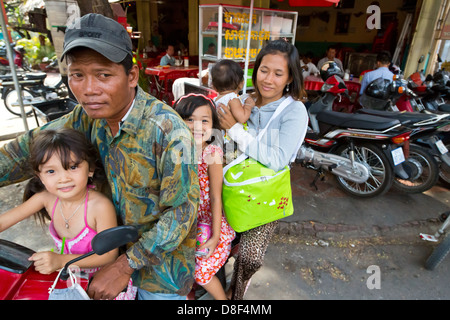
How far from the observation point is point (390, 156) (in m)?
3.25

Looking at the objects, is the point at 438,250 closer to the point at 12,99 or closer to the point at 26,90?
the point at 26,90

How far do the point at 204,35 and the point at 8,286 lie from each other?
471 cm

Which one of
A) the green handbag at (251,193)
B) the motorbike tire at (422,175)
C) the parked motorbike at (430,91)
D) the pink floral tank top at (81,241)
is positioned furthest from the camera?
the parked motorbike at (430,91)

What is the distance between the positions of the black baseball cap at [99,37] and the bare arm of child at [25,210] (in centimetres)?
73

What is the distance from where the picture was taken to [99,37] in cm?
99

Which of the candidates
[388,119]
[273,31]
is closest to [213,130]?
[388,119]

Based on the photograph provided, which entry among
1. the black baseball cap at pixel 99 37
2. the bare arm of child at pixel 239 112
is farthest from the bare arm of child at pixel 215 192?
the black baseball cap at pixel 99 37

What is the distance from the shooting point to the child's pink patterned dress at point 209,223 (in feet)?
4.91

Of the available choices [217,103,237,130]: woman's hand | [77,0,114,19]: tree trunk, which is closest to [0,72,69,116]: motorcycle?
[77,0,114,19]: tree trunk

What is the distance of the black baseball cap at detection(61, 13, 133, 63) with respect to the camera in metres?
0.98

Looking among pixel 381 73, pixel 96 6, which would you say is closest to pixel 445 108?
pixel 381 73

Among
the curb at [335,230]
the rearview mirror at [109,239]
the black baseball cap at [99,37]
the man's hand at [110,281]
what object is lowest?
the curb at [335,230]

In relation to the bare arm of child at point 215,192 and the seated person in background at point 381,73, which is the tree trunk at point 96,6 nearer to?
the bare arm of child at point 215,192

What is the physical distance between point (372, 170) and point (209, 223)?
2661 mm
